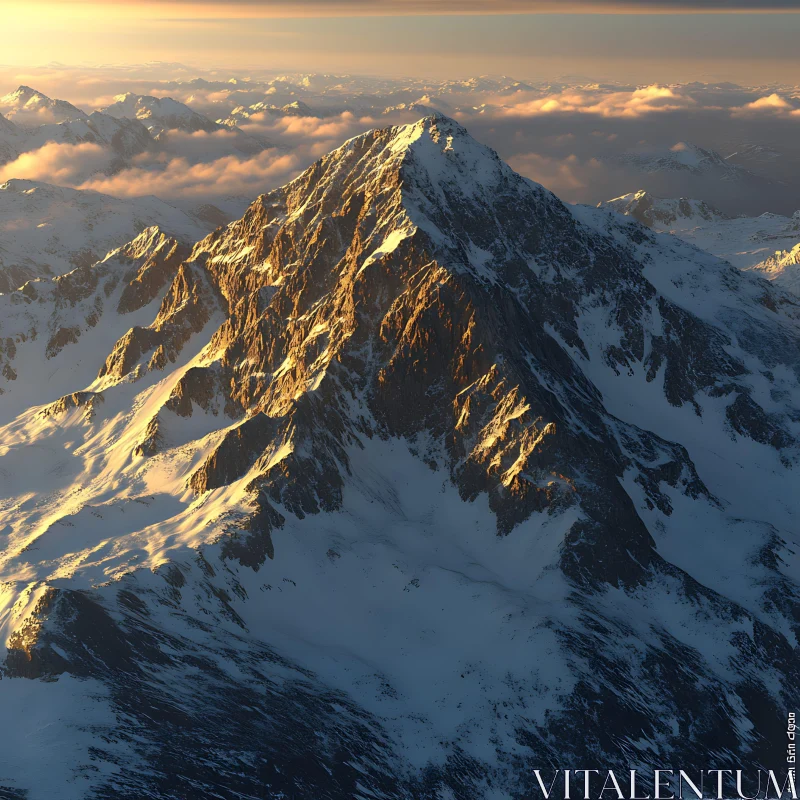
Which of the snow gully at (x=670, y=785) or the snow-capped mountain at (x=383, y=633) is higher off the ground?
the snow-capped mountain at (x=383, y=633)

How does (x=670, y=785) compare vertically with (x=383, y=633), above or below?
below

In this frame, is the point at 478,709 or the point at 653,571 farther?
the point at 653,571

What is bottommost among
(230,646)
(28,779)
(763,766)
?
(763,766)

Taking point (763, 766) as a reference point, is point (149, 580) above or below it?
above

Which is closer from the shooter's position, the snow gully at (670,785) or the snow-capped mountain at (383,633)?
the snow-capped mountain at (383,633)

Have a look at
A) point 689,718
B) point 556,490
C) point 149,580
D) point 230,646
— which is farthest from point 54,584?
point 689,718

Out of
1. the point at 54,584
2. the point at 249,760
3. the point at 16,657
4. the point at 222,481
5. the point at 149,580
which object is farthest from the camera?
the point at 222,481

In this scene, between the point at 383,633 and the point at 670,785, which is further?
the point at 383,633

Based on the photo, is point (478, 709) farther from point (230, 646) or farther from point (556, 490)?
point (556, 490)
